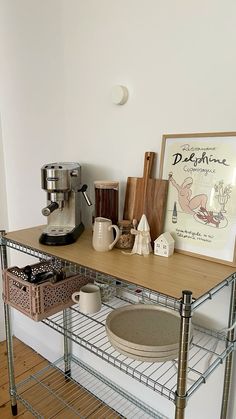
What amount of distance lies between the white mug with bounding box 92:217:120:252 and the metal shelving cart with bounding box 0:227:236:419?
34 millimetres

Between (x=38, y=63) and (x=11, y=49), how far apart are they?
11.0 inches

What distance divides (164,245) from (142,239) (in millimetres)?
88

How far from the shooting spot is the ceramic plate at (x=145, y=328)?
108 cm

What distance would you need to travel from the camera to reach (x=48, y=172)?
4.49 ft

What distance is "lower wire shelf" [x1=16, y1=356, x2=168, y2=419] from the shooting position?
1636 mm

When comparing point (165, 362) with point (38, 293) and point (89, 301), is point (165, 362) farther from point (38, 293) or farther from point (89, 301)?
point (38, 293)

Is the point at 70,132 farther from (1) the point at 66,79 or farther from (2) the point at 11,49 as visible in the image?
(2) the point at 11,49

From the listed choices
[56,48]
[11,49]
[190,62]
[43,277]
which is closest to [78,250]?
[43,277]

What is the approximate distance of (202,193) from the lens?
3.87 ft

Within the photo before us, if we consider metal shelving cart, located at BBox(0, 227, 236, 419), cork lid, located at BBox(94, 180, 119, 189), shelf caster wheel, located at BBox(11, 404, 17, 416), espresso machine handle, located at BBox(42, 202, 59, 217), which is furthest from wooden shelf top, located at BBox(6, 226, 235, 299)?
shelf caster wheel, located at BBox(11, 404, 17, 416)

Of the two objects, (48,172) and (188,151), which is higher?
(188,151)

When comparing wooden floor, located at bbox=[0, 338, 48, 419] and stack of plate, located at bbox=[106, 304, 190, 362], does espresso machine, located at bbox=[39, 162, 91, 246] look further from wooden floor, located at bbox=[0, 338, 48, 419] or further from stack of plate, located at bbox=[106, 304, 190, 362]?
wooden floor, located at bbox=[0, 338, 48, 419]

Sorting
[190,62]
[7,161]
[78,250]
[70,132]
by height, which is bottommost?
[78,250]

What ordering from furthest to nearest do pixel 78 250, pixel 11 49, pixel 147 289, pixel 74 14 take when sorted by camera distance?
pixel 11 49
pixel 74 14
pixel 78 250
pixel 147 289
